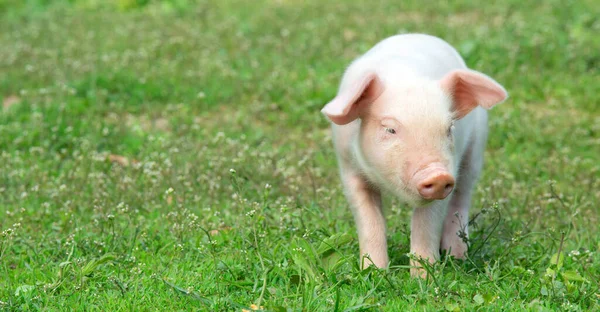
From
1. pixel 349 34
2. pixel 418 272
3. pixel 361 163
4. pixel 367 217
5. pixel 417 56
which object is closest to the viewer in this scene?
pixel 418 272

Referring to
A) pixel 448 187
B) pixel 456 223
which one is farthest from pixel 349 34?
pixel 448 187

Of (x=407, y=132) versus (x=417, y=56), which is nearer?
(x=407, y=132)

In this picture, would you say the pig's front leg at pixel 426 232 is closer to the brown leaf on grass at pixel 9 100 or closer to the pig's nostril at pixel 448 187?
the pig's nostril at pixel 448 187

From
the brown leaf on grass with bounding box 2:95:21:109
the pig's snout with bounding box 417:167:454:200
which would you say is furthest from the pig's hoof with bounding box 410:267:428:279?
the brown leaf on grass with bounding box 2:95:21:109

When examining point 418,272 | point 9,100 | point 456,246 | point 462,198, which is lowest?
point 9,100

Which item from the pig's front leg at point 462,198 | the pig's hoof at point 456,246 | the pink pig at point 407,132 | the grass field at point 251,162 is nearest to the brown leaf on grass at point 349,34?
the grass field at point 251,162

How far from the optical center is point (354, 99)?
13.5 ft

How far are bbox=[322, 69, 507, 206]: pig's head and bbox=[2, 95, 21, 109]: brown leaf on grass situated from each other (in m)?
4.82

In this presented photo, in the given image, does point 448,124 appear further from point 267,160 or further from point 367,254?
point 267,160

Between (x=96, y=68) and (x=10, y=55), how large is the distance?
1.32m

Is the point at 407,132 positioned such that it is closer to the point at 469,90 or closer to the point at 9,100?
the point at 469,90

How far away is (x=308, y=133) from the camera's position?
7.91 metres

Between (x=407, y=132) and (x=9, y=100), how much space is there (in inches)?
219

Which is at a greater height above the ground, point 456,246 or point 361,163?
point 361,163
